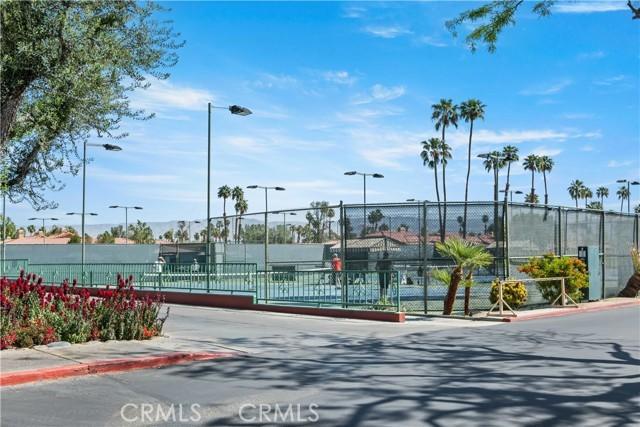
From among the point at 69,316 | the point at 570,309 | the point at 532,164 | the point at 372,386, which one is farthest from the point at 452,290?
the point at 532,164

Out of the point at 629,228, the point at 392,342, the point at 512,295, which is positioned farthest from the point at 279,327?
the point at 629,228

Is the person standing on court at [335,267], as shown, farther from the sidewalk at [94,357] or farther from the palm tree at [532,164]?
the palm tree at [532,164]

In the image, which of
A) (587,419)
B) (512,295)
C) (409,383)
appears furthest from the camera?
(512,295)

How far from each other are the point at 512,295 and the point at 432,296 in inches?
81.4

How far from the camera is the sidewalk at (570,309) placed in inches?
643

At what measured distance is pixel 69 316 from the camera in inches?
444

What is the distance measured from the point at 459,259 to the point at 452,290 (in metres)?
0.95

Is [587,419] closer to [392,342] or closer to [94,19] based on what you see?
[392,342]

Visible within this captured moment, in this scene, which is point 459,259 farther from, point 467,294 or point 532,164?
point 532,164

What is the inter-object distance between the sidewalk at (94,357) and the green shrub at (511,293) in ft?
27.8

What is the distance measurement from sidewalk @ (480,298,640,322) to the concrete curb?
8.47 m

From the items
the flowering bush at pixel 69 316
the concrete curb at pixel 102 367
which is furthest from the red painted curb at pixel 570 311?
the flowering bush at pixel 69 316

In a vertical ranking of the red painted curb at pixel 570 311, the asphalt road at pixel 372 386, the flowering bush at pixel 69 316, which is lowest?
the asphalt road at pixel 372 386

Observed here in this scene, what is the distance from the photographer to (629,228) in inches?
978
